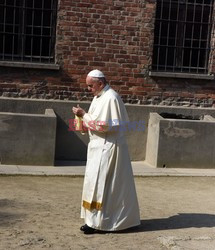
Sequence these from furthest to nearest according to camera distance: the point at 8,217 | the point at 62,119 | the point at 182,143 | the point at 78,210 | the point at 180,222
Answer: the point at 62,119, the point at 182,143, the point at 78,210, the point at 180,222, the point at 8,217

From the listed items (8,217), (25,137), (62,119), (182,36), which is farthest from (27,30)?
(8,217)

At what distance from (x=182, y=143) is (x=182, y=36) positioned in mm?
2463

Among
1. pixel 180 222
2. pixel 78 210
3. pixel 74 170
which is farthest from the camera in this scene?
pixel 74 170

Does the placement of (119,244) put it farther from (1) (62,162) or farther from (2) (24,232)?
(1) (62,162)

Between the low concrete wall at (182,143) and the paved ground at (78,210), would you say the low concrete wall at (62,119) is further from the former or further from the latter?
the low concrete wall at (182,143)

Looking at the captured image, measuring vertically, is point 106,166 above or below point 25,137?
above

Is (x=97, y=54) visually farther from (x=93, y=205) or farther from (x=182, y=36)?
(x=93, y=205)

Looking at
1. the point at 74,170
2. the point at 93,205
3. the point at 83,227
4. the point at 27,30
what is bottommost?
the point at 74,170

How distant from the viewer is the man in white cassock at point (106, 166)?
18.5 feet

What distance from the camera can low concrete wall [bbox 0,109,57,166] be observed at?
913cm

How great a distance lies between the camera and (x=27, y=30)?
10.3 metres

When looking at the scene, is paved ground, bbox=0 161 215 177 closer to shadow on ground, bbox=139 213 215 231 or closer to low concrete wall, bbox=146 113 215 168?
low concrete wall, bbox=146 113 215 168

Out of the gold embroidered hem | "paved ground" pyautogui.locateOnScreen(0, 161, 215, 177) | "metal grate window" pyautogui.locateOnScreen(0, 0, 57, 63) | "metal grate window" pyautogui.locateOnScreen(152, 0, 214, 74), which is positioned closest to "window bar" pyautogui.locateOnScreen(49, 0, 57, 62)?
"metal grate window" pyautogui.locateOnScreen(0, 0, 57, 63)

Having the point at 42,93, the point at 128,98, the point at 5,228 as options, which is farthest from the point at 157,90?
the point at 5,228
